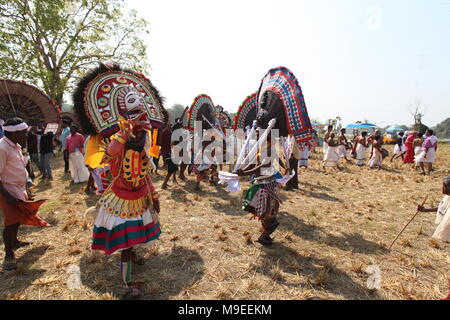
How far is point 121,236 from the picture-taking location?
10.2ft

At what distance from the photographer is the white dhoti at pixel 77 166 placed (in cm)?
899

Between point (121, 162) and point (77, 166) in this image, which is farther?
point (77, 166)

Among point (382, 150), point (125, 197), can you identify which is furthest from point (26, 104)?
point (382, 150)

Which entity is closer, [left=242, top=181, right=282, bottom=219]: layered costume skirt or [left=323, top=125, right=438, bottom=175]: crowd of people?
[left=242, top=181, right=282, bottom=219]: layered costume skirt

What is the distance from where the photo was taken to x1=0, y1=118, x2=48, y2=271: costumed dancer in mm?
3779

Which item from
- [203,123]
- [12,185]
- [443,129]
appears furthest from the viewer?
[443,129]

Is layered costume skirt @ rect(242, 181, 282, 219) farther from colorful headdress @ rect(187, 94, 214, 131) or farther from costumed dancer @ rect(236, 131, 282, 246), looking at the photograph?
colorful headdress @ rect(187, 94, 214, 131)

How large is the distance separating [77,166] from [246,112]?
6.33 meters

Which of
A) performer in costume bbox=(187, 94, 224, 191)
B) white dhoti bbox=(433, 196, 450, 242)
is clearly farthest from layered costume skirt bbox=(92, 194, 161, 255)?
performer in costume bbox=(187, 94, 224, 191)

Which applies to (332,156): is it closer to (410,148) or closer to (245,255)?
(410,148)

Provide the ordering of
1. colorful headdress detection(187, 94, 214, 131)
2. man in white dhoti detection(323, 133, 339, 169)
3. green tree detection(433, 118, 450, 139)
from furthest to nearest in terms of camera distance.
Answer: green tree detection(433, 118, 450, 139), man in white dhoti detection(323, 133, 339, 169), colorful headdress detection(187, 94, 214, 131)

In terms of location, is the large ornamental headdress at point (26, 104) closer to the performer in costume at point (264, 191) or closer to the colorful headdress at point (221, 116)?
the colorful headdress at point (221, 116)

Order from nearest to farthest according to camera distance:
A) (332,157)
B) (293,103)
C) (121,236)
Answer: (121,236) → (293,103) → (332,157)

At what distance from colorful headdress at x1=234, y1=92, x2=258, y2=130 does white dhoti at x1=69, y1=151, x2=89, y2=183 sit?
5903 mm
